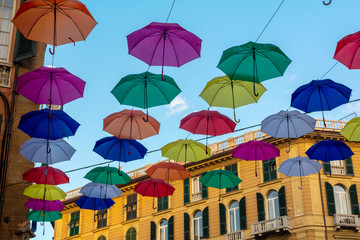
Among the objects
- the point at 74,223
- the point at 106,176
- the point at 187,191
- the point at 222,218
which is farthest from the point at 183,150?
the point at 74,223

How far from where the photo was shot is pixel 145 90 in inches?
533

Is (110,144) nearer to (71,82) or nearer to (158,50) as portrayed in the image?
(71,82)

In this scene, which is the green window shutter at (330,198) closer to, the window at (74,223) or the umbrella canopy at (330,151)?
the umbrella canopy at (330,151)

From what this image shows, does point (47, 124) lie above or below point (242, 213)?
below

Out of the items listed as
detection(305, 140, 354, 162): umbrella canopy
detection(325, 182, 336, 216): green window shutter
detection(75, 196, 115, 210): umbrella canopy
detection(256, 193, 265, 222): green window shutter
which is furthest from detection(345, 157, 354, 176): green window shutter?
detection(75, 196, 115, 210): umbrella canopy

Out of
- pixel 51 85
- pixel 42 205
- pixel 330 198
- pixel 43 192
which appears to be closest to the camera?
pixel 51 85

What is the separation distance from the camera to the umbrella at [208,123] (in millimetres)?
15125

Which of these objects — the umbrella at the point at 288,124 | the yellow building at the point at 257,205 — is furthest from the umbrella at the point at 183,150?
the yellow building at the point at 257,205

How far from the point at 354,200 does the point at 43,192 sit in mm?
21006

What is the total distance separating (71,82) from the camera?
12914 millimetres

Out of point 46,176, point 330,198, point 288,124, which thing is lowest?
point 46,176

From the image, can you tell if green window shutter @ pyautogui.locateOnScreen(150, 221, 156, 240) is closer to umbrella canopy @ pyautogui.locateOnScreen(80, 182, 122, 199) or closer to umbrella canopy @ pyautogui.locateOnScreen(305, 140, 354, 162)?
umbrella canopy @ pyautogui.locateOnScreen(80, 182, 122, 199)

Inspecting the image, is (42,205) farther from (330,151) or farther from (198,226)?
(198,226)

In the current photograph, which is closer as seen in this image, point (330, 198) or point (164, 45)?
point (164, 45)
